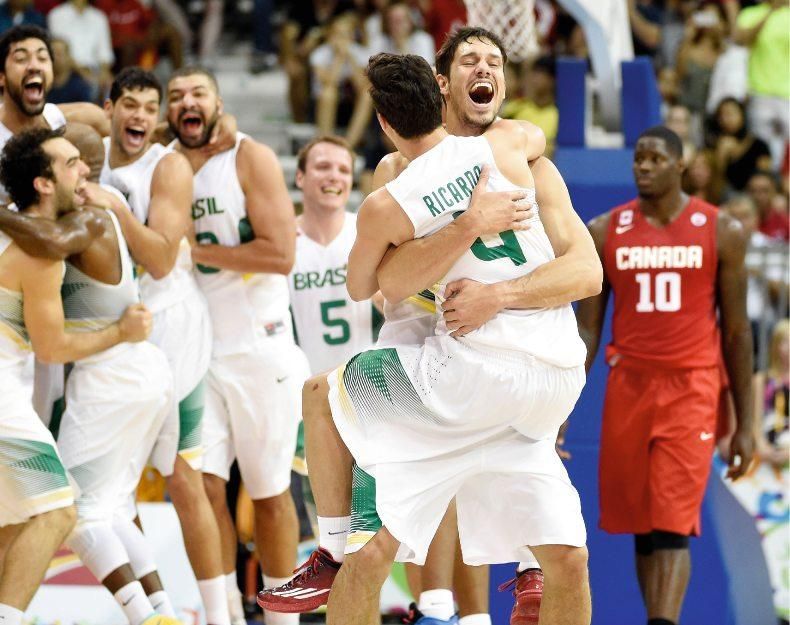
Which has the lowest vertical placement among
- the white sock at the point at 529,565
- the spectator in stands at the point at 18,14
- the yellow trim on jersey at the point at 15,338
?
the white sock at the point at 529,565

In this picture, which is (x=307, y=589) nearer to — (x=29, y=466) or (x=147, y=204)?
(x=29, y=466)

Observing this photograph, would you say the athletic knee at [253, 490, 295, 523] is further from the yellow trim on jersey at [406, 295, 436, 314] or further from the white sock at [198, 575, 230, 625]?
the yellow trim on jersey at [406, 295, 436, 314]

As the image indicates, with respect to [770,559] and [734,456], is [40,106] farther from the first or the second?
[770,559]

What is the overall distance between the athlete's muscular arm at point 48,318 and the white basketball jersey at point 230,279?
0.95m

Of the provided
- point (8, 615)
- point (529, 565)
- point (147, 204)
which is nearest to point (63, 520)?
point (8, 615)

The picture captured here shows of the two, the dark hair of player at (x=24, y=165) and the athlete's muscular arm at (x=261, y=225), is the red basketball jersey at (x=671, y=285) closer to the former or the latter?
the athlete's muscular arm at (x=261, y=225)

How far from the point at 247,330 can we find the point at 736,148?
25.5 ft

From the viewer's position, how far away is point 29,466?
5434mm

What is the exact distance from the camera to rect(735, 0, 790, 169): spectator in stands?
44.1 ft

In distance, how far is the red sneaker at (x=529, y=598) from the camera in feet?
16.2

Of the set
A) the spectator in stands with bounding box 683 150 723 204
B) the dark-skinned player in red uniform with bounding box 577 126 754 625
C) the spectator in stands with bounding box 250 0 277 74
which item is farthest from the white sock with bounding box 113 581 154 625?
the spectator in stands with bounding box 250 0 277 74

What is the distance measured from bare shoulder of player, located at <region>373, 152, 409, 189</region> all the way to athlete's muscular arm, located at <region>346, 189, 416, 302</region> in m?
0.49

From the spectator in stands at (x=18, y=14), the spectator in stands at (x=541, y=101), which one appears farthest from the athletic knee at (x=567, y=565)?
the spectator in stands at (x=18, y=14)

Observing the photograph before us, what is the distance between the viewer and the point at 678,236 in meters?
6.40
